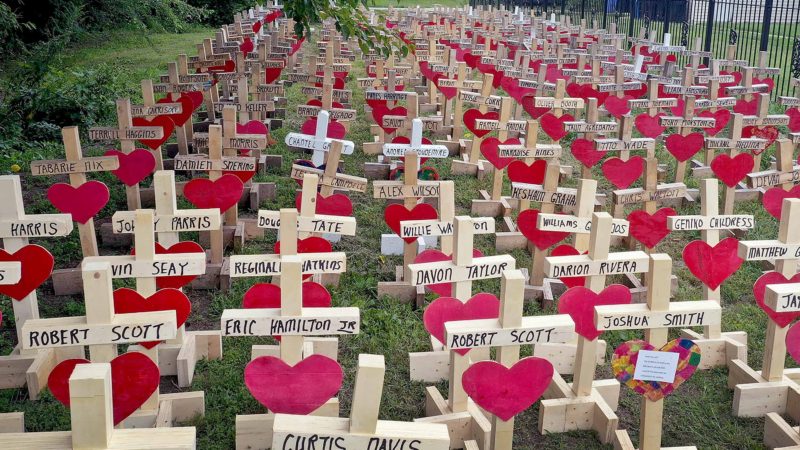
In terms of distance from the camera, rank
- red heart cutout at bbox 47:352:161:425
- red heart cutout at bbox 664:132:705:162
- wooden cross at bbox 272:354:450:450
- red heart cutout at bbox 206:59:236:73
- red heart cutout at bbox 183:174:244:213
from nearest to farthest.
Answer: wooden cross at bbox 272:354:450:450, red heart cutout at bbox 47:352:161:425, red heart cutout at bbox 183:174:244:213, red heart cutout at bbox 664:132:705:162, red heart cutout at bbox 206:59:236:73

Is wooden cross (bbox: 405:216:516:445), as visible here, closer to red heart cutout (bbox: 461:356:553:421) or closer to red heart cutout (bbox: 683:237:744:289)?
red heart cutout (bbox: 461:356:553:421)

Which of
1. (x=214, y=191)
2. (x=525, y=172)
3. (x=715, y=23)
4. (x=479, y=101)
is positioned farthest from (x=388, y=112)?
(x=715, y=23)

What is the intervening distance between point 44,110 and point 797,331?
786 centimetres

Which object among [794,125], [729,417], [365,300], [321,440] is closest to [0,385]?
[365,300]

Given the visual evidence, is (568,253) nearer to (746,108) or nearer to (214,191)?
(214,191)

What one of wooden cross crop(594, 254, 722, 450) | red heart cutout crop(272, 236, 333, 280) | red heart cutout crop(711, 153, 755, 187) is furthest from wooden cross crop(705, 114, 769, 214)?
red heart cutout crop(272, 236, 333, 280)

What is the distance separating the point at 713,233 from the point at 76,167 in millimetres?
3476

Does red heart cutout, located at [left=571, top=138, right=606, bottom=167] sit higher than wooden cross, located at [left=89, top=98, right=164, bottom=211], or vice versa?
wooden cross, located at [left=89, top=98, right=164, bottom=211]

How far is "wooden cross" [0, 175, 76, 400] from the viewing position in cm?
367

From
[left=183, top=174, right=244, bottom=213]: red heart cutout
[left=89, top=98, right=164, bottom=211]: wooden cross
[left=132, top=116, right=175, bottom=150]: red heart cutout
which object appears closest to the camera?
[left=183, top=174, right=244, bottom=213]: red heart cutout

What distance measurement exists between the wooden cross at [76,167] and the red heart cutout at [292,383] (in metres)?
2.32

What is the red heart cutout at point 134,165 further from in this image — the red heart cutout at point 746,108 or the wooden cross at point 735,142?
the red heart cutout at point 746,108

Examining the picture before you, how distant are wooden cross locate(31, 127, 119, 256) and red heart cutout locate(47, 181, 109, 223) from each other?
0.44 feet

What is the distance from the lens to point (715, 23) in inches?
671
